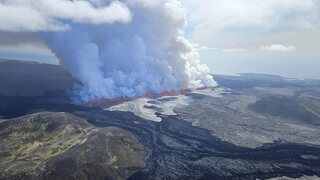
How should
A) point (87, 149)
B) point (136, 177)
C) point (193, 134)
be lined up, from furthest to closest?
point (193, 134)
point (87, 149)
point (136, 177)

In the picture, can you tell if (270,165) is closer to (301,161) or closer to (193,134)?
(301,161)

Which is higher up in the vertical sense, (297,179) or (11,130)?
(11,130)

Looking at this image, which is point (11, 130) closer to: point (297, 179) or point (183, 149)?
point (183, 149)

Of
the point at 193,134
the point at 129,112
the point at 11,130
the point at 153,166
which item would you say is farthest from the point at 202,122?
the point at 11,130

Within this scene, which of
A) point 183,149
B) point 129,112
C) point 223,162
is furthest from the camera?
point 129,112

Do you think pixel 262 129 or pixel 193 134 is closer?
pixel 193 134

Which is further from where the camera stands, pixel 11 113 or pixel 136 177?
pixel 11 113

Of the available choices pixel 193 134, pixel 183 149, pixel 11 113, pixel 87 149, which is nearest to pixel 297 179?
pixel 183 149
